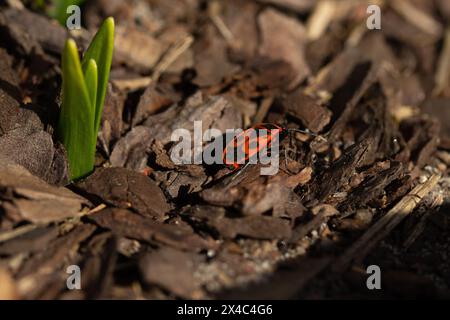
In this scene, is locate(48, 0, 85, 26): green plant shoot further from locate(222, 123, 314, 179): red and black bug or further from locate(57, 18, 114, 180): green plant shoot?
locate(222, 123, 314, 179): red and black bug

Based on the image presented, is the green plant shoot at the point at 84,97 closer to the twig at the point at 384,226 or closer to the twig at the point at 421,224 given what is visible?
the twig at the point at 384,226

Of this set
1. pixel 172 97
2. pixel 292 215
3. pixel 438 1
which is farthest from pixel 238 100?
pixel 438 1

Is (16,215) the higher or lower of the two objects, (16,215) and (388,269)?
the higher

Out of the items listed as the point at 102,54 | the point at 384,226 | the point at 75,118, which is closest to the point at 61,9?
the point at 102,54

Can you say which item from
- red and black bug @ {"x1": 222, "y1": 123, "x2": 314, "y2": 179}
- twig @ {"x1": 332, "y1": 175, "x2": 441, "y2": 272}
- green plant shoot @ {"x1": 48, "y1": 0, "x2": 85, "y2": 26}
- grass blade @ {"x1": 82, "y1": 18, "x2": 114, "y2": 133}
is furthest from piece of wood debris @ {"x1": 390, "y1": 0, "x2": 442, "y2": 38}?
grass blade @ {"x1": 82, "y1": 18, "x2": 114, "y2": 133}

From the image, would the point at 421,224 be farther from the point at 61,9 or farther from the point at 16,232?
the point at 61,9

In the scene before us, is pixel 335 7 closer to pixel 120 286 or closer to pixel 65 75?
pixel 65 75
